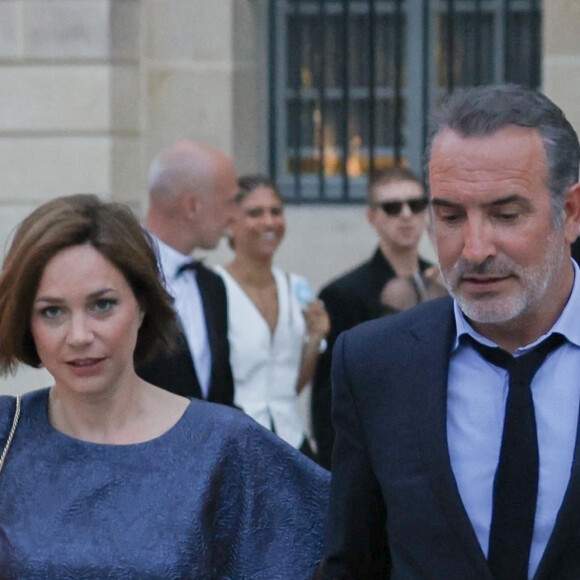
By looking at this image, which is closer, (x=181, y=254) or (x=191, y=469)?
(x=191, y=469)

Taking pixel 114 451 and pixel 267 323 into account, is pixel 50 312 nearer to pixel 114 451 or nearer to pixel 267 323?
pixel 114 451

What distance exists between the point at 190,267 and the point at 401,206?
52.8 inches

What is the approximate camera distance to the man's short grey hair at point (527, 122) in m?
2.89

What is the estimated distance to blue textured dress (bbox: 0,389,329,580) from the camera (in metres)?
3.38

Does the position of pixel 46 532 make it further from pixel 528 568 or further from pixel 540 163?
pixel 540 163

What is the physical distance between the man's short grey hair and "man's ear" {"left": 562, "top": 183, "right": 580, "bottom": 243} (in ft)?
0.04

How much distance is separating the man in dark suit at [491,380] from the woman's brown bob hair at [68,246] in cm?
78

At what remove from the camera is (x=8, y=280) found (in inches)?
139

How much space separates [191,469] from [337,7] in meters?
6.43

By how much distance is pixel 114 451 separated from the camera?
3564 mm

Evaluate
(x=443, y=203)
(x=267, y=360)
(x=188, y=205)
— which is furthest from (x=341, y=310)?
(x=443, y=203)

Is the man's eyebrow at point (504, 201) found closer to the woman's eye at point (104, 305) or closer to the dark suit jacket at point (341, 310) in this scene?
the woman's eye at point (104, 305)

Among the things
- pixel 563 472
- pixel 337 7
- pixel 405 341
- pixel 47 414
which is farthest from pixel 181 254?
pixel 337 7

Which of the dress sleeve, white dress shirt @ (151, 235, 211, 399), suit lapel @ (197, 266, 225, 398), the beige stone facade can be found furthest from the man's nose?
the beige stone facade
